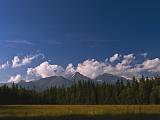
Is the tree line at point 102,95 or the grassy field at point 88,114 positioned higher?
the tree line at point 102,95

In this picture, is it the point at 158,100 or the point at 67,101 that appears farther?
the point at 67,101

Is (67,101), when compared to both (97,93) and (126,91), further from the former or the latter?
(126,91)

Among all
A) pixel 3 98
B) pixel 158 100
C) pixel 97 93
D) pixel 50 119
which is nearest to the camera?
pixel 50 119

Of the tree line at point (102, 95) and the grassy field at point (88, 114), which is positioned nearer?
the grassy field at point (88, 114)

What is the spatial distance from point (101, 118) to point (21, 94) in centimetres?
14963

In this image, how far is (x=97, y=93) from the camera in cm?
19062

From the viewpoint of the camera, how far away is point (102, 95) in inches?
7293

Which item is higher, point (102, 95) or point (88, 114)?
point (102, 95)

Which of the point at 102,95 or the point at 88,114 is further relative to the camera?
the point at 102,95

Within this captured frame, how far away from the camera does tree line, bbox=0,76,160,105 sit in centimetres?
16450

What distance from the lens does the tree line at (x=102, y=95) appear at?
164500mm

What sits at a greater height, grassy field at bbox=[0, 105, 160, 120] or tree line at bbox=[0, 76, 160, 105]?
tree line at bbox=[0, 76, 160, 105]

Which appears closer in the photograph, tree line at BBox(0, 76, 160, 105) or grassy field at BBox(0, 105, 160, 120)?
grassy field at BBox(0, 105, 160, 120)

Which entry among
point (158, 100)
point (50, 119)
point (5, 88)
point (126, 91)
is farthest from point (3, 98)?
point (50, 119)
